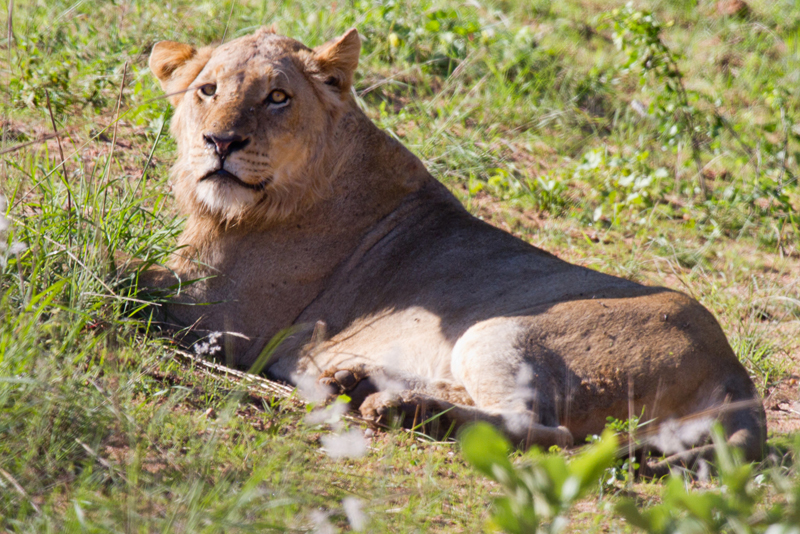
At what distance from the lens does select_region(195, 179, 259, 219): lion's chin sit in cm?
376

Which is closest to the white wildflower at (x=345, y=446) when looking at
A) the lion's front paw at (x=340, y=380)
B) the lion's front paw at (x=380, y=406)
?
the lion's front paw at (x=380, y=406)

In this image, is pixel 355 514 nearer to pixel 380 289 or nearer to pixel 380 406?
pixel 380 406

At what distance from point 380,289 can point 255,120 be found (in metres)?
1.09

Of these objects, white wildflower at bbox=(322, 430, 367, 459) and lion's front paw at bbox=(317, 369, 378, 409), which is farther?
lion's front paw at bbox=(317, 369, 378, 409)

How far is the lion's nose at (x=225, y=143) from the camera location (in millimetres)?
3617

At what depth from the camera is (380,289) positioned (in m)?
4.04

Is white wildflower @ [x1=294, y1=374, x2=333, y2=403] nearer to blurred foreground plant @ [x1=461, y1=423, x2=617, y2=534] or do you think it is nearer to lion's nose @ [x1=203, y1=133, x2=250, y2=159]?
lion's nose @ [x1=203, y1=133, x2=250, y2=159]

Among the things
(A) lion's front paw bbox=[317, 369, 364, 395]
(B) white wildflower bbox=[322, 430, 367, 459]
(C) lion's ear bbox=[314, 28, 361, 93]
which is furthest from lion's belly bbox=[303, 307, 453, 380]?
(C) lion's ear bbox=[314, 28, 361, 93]

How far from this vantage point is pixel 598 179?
21.3 ft

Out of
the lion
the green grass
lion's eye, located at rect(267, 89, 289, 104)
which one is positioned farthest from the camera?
lion's eye, located at rect(267, 89, 289, 104)

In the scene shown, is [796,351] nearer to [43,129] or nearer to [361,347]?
[361,347]

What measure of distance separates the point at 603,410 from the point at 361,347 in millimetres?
1228

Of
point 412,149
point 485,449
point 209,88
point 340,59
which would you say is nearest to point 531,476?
point 485,449

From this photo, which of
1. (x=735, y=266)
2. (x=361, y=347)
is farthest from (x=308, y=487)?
A: (x=735, y=266)
